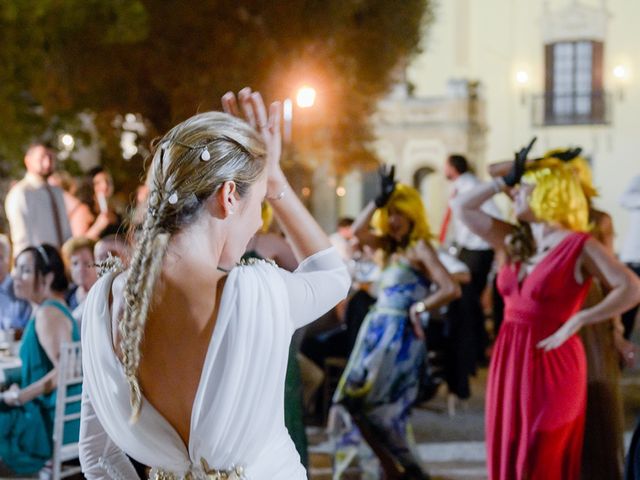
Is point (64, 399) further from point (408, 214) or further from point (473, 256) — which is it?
point (473, 256)

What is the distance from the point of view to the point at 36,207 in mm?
7934

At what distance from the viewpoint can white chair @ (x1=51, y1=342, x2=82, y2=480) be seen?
4750 millimetres

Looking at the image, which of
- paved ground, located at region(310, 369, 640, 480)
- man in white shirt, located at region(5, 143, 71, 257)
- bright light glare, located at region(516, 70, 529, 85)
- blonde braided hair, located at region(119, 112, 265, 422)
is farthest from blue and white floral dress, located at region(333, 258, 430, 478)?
bright light glare, located at region(516, 70, 529, 85)

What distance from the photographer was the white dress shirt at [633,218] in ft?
24.7

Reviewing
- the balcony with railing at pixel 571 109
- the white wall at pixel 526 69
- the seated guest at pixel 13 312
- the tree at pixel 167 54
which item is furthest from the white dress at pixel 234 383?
the balcony with railing at pixel 571 109

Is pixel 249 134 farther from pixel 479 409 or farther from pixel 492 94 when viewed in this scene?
pixel 492 94

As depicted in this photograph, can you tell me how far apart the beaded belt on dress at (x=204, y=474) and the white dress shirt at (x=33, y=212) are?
20.2 ft

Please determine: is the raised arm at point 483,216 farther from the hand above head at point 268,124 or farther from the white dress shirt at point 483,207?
the white dress shirt at point 483,207

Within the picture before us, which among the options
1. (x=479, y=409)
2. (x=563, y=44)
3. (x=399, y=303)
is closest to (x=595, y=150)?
(x=563, y=44)

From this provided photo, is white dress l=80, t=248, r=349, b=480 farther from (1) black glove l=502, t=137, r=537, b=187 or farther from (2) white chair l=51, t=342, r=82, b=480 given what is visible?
(2) white chair l=51, t=342, r=82, b=480

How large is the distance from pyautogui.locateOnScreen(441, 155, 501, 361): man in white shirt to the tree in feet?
17.4

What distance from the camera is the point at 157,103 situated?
49.9 feet

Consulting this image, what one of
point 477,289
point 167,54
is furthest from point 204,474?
point 167,54

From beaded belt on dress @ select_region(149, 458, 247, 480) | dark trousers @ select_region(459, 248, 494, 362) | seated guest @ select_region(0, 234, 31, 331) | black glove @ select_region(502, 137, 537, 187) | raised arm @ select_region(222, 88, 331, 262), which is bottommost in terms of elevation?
dark trousers @ select_region(459, 248, 494, 362)
